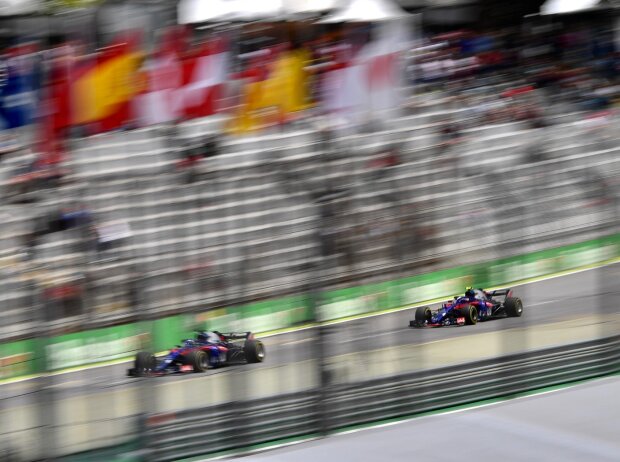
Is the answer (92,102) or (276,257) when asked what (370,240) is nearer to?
(276,257)

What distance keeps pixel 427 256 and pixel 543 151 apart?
30.1 inches

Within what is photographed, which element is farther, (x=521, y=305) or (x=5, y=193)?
(x=521, y=305)

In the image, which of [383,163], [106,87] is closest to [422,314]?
[383,163]

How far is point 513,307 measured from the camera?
4.54m

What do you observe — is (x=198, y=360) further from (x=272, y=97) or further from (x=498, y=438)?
(x=272, y=97)

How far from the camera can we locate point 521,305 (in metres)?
4.56

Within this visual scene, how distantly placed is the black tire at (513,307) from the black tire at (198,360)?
145 cm

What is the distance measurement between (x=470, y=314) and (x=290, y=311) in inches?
33.1

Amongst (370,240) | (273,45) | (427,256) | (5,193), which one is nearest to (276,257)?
(370,240)

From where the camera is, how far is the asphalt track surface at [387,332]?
3.58 m

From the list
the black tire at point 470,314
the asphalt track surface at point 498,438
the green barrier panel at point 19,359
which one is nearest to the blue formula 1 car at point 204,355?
the green barrier panel at point 19,359

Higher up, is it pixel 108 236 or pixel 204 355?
pixel 108 236

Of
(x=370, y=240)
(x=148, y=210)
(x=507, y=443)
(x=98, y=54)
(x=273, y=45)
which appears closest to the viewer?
(x=507, y=443)

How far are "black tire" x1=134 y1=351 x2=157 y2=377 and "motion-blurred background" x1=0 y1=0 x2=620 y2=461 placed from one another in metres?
0.03
